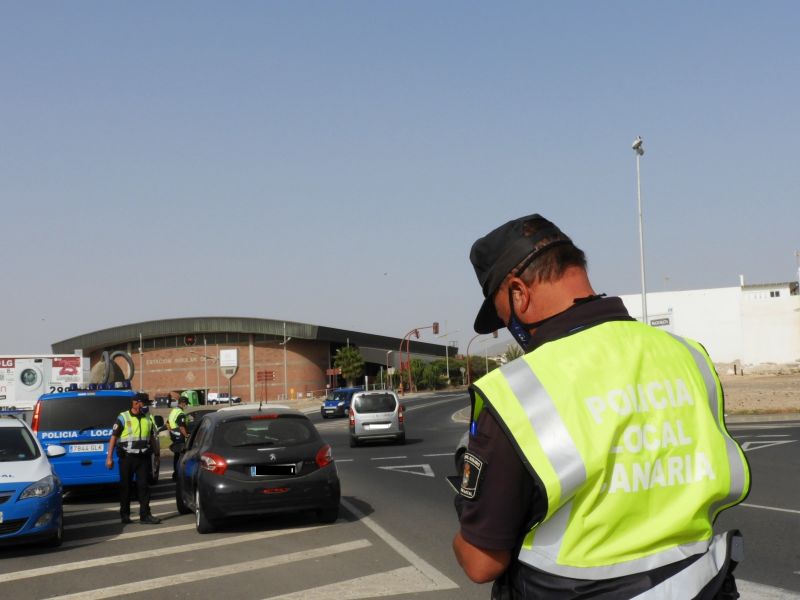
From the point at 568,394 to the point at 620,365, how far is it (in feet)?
0.53

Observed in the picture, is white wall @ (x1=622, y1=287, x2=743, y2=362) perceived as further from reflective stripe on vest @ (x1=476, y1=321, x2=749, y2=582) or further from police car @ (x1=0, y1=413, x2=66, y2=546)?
reflective stripe on vest @ (x1=476, y1=321, x2=749, y2=582)

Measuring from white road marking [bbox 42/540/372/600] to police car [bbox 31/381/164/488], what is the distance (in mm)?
6166

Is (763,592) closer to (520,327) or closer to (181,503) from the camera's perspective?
(520,327)

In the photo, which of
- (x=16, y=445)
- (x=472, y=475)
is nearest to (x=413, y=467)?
(x=16, y=445)

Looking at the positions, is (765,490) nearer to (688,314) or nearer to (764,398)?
(764,398)

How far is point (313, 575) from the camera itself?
27.3 ft

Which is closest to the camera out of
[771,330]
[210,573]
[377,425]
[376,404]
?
[210,573]

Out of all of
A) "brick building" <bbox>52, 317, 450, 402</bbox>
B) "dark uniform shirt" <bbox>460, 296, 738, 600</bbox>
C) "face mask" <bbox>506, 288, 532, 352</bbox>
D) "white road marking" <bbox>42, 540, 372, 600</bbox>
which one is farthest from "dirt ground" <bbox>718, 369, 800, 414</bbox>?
"brick building" <bbox>52, 317, 450, 402</bbox>

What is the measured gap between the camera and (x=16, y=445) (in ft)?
37.7

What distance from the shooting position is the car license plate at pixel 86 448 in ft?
49.9

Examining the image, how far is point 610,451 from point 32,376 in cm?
2288

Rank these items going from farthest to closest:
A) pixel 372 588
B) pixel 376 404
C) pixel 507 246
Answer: pixel 376 404 < pixel 372 588 < pixel 507 246

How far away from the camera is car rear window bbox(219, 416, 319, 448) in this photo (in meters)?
11.5

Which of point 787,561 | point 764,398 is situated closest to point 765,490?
point 787,561
